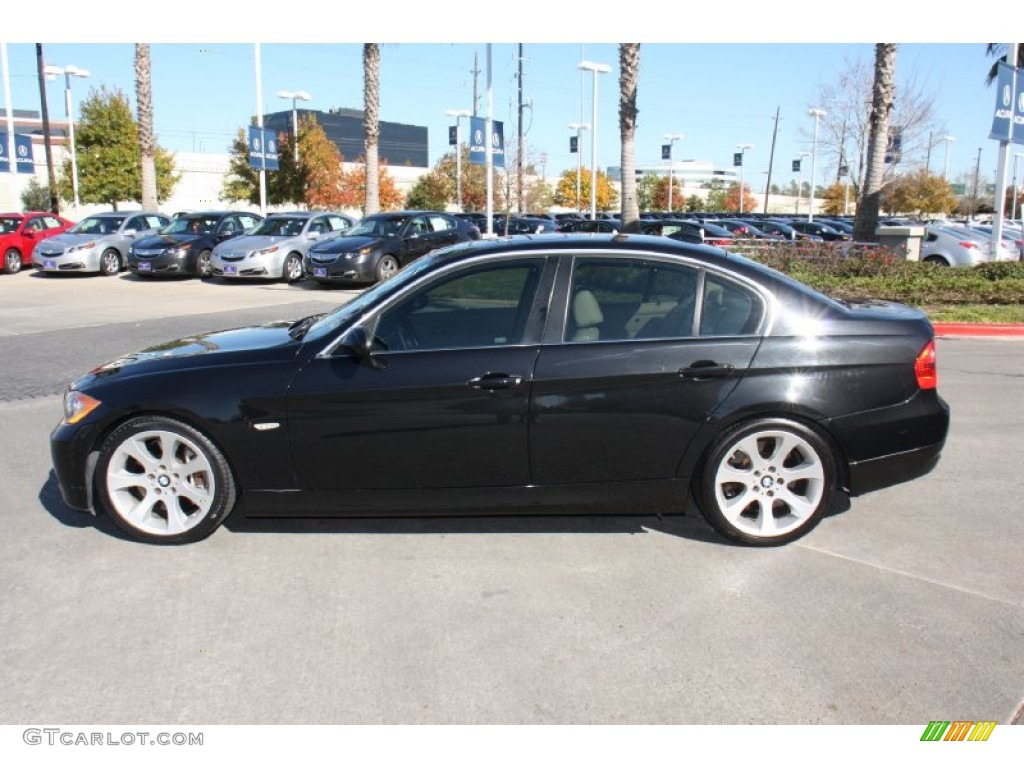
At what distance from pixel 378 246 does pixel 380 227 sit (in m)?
0.90

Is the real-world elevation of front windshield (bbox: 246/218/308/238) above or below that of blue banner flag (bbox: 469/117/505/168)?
below

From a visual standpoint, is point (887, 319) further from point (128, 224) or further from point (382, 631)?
point (128, 224)

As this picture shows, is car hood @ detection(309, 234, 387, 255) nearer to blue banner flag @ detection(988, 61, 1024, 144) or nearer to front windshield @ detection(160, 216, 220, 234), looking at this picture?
front windshield @ detection(160, 216, 220, 234)

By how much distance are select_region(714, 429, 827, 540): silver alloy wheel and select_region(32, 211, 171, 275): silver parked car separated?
21733mm

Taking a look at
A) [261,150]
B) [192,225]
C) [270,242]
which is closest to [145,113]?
[261,150]

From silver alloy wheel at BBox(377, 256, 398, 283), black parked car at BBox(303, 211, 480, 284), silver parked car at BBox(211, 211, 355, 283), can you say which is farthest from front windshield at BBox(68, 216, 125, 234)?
silver alloy wheel at BBox(377, 256, 398, 283)

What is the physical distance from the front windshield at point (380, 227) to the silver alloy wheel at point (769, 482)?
15.6 meters

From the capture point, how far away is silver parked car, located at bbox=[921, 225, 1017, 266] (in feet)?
73.3

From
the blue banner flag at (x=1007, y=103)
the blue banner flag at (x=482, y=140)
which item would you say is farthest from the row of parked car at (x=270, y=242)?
the blue banner flag at (x=1007, y=103)

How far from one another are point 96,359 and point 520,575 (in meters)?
7.87

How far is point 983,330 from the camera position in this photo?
12.3 metres

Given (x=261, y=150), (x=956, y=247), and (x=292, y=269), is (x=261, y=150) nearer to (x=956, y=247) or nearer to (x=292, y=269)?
(x=292, y=269)
